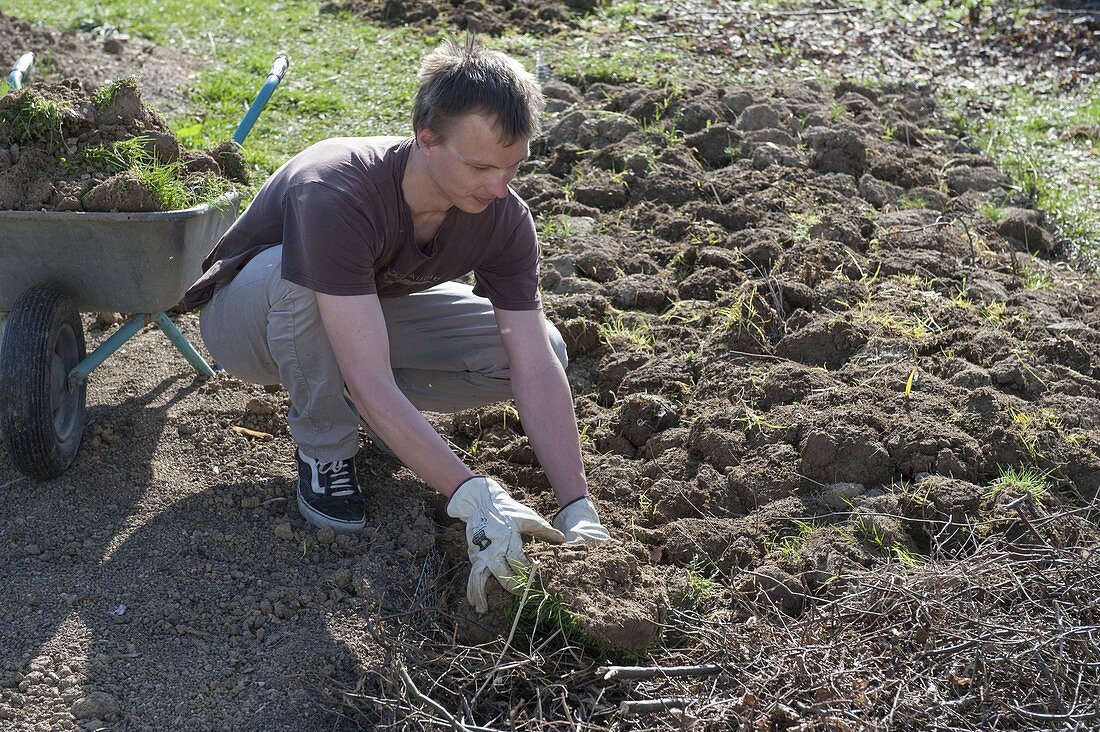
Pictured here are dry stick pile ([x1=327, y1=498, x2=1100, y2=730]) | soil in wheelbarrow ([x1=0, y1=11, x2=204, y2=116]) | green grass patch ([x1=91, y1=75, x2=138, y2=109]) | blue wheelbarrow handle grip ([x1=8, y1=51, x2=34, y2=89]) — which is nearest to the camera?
dry stick pile ([x1=327, y1=498, x2=1100, y2=730])

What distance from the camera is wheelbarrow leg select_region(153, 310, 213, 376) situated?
11.4 ft

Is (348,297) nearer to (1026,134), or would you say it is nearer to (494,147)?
(494,147)

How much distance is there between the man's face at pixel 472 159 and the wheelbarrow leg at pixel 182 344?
1236mm

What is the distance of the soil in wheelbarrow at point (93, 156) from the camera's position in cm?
305

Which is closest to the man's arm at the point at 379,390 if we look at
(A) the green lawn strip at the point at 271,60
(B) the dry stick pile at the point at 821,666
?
(B) the dry stick pile at the point at 821,666

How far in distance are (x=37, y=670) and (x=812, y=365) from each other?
2522 mm

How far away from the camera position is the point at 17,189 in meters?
3.06

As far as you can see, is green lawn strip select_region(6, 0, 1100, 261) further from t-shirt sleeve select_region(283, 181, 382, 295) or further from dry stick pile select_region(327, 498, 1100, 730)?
dry stick pile select_region(327, 498, 1100, 730)

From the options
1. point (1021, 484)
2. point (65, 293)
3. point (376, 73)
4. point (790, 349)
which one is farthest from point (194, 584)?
point (376, 73)

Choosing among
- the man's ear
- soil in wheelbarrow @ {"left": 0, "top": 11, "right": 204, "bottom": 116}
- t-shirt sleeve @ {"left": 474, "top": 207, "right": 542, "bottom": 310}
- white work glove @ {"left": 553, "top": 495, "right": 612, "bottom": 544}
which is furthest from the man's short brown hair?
soil in wheelbarrow @ {"left": 0, "top": 11, "right": 204, "bottom": 116}

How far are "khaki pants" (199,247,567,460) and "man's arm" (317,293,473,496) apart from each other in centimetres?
25

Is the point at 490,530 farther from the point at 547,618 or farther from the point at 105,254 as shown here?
the point at 105,254

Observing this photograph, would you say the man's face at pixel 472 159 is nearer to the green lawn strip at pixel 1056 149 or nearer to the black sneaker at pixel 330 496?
the black sneaker at pixel 330 496

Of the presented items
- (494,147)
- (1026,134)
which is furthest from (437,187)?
(1026,134)
